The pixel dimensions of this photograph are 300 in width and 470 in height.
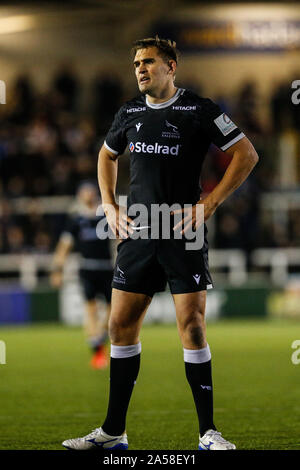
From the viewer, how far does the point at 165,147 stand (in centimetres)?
528

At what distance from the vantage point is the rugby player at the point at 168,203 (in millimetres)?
5270

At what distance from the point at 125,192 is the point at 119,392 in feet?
45.5

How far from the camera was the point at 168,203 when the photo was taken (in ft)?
17.4

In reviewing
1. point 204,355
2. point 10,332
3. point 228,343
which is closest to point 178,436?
point 204,355

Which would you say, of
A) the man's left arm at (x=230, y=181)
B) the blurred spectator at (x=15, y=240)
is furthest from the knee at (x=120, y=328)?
the blurred spectator at (x=15, y=240)

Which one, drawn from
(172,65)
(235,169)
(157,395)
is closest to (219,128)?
(235,169)

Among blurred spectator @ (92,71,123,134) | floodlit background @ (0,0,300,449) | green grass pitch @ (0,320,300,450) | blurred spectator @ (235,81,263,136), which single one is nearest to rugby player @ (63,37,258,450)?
green grass pitch @ (0,320,300,450)

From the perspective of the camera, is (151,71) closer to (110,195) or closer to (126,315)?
(110,195)

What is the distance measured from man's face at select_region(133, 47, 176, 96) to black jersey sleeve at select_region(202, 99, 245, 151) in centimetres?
30

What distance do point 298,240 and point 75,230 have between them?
7343mm

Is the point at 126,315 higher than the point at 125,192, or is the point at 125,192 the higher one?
the point at 126,315

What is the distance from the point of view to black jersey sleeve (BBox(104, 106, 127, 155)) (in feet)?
18.1

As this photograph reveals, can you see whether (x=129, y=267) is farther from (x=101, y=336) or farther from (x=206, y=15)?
(x=206, y=15)

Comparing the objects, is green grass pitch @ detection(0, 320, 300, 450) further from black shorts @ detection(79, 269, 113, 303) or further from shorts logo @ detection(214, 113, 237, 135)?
shorts logo @ detection(214, 113, 237, 135)
